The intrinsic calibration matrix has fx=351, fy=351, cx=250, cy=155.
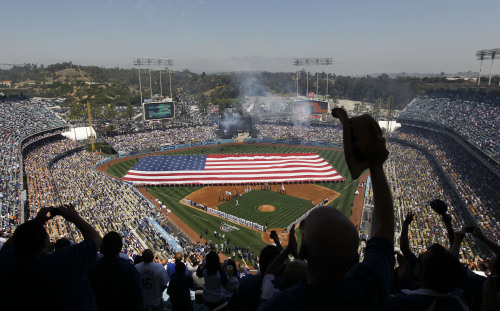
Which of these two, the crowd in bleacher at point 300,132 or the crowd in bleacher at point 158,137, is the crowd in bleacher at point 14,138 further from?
the crowd in bleacher at point 300,132

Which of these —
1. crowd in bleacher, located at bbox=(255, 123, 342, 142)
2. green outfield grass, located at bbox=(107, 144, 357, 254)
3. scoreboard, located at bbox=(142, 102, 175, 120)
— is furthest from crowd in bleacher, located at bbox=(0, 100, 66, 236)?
crowd in bleacher, located at bbox=(255, 123, 342, 142)

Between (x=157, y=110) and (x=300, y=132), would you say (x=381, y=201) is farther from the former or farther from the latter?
(x=300, y=132)

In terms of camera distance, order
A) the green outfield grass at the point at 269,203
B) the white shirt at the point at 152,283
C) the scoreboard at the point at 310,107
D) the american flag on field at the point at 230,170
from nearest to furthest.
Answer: the white shirt at the point at 152,283 → the green outfield grass at the point at 269,203 → the american flag on field at the point at 230,170 → the scoreboard at the point at 310,107

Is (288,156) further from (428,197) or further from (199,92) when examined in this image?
(199,92)

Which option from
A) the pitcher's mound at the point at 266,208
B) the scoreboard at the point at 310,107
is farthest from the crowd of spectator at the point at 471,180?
the scoreboard at the point at 310,107

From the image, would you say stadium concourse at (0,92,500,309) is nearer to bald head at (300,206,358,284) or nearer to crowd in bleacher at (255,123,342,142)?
crowd in bleacher at (255,123,342,142)
